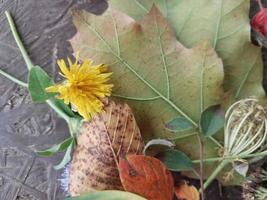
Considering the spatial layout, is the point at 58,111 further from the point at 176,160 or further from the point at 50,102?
the point at 176,160

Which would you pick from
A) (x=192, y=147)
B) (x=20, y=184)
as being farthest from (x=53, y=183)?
(x=192, y=147)

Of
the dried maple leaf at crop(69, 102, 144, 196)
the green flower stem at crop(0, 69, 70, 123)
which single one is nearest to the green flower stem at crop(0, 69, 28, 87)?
the green flower stem at crop(0, 69, 70, 123)

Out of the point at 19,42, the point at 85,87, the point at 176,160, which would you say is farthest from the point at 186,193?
the point at 19,42

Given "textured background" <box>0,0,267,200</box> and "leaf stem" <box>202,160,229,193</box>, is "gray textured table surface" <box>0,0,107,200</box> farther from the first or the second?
"leaf stem" <box>202,160,229,193</box>

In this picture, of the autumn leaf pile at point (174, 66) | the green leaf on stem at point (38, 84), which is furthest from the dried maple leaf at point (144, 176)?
the green leaf on stem at point (38, 84)

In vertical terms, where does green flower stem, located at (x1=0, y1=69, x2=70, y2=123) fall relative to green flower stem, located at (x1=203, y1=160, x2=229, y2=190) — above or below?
above

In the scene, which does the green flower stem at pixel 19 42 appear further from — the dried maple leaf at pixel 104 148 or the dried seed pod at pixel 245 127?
the dried seed pod at pixel 245 127
